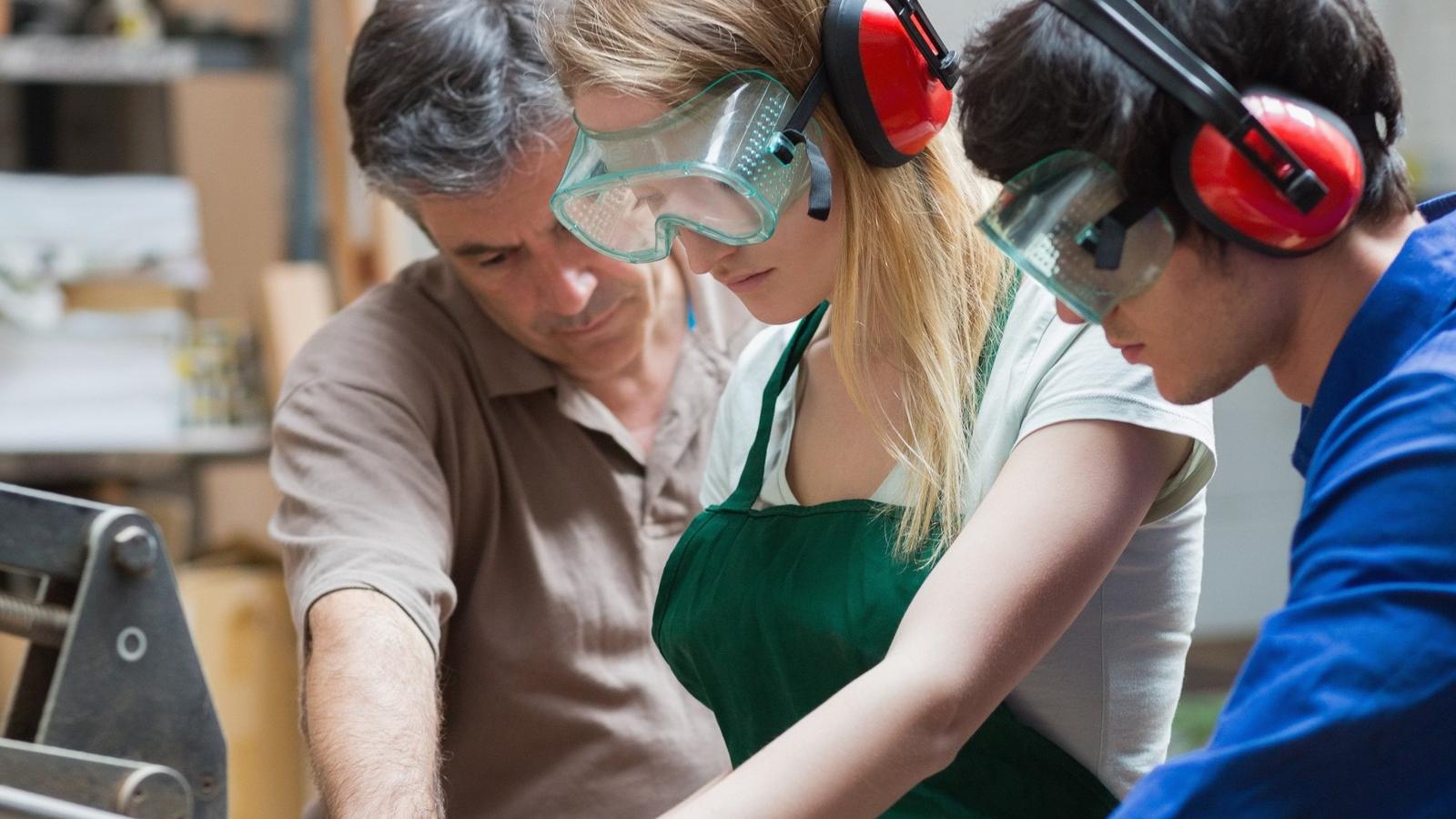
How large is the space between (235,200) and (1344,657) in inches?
125

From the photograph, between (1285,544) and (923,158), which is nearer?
(923,158)

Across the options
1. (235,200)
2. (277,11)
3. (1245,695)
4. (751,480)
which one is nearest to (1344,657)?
(1245,695)

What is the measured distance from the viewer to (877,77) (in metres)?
1.18

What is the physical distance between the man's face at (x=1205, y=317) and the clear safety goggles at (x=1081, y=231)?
0.01 meters

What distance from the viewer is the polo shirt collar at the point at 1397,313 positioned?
2.85ft

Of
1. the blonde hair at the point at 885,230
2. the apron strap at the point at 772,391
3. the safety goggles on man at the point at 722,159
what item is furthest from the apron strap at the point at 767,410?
the safety goggles on man at the point at 722,159

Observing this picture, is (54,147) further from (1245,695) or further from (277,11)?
(1245,695)

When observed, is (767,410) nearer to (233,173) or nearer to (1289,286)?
(1289,286)

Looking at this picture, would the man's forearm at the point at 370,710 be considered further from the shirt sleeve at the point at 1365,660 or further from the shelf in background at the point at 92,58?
the shelf in background at the point at 92,58

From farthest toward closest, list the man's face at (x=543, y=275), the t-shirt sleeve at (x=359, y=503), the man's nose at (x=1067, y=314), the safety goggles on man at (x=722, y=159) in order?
the man's face at (x=543, y=275), the t-shirt sleeve at (x=359, y=503), the safety goggles on man at (x=722, y=159), the man's nose at (x=1067, y=314)

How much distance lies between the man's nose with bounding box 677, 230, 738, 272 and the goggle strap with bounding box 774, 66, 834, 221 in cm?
13

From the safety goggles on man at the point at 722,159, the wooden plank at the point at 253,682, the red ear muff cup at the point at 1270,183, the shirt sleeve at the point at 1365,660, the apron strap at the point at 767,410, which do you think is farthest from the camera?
the wooden plank at the point at 253,682

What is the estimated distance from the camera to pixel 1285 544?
435 centimetres

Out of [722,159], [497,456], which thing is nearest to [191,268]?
[497,456]
